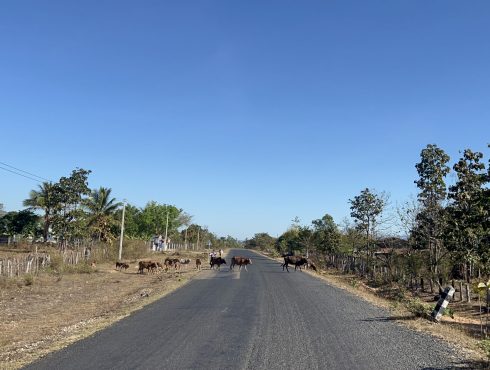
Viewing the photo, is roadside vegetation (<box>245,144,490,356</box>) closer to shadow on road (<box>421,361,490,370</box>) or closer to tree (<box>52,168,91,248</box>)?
shadow on road (<box>421,361,490,370</box>)

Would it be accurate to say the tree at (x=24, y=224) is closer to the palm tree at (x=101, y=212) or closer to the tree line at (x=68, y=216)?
the tree line at (x=68, y=216)

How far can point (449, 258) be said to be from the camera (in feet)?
105

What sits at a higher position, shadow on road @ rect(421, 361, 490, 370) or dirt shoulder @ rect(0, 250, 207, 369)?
shadow on road @ rect(421, 361, 490, 370)

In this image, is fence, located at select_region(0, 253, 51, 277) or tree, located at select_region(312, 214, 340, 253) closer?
fence, located at select_region(0, 253, 51, 277)

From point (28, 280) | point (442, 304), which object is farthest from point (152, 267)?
point (442, 304)

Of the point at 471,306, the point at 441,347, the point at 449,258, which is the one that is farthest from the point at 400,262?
the point at 441,347

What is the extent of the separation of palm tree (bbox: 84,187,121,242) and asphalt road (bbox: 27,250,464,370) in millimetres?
42310

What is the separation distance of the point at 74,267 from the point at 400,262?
25550 millimetres

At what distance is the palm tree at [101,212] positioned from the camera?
179 feet

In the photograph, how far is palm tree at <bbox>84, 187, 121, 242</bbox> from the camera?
179ft

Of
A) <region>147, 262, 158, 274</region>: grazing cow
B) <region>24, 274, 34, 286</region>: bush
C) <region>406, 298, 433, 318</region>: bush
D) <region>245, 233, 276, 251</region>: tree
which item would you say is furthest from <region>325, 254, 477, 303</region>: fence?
<region>245, 233, 276, 251</region>: tree

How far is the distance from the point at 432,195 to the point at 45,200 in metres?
41.1

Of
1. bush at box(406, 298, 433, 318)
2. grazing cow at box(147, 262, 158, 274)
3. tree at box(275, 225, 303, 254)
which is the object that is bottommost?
grazing cow at box(147, 262, 158, 274)

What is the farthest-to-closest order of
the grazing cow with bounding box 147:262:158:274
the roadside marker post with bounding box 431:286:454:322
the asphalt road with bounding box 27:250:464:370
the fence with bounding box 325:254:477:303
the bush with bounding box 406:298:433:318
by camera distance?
1. the grazing cow with bounding box 147:262:158:274
2. the fence with bounding box 325:254:477:303
3. the bush with bounding box 406:298:433:318
4. the roadside marker post with bounding box 431:286:454:322
5. the asphalt road with bounding box 27:250:464:370
